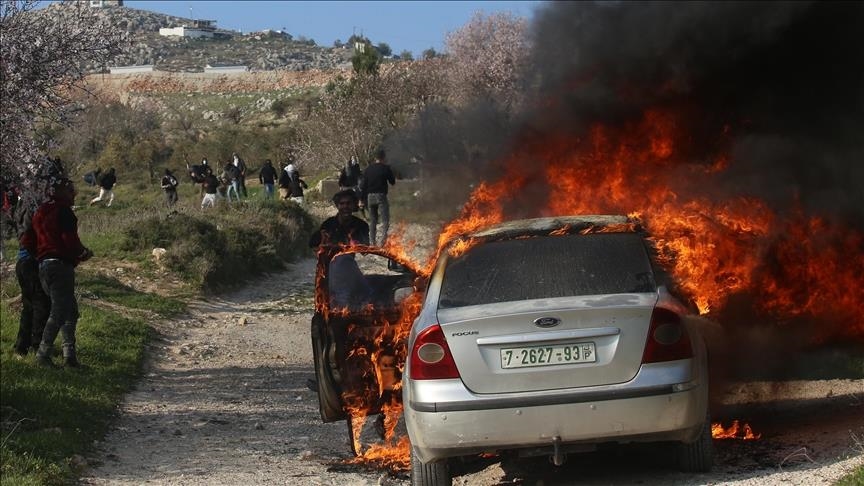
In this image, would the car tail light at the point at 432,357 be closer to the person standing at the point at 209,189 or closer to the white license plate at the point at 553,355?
the white license plate at the point at 553,355

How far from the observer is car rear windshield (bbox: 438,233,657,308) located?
21.1 ft

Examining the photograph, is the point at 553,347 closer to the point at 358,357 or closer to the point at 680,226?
the point at 358,357

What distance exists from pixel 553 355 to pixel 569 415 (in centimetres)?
32

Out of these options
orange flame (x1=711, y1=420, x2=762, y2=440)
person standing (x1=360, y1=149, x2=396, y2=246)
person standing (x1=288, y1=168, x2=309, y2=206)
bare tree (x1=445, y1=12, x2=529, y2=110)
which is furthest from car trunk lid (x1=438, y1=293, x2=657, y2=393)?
bare tree (x1=445, y1=12, x2=529, y2=110)

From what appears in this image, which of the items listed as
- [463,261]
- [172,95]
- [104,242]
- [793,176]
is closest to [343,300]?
[463,261]

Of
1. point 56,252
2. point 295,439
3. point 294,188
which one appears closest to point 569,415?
point 295,439

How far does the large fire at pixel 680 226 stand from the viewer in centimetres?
793

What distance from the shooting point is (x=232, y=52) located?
5719 inches

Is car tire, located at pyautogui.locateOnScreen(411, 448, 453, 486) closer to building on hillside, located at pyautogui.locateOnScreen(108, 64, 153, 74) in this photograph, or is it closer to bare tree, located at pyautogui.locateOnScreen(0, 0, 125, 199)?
bare tree, located at pyautogui.locateOnScreen(0, 0, 125, 199)

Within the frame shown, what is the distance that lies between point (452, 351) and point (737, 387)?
12.7 feet

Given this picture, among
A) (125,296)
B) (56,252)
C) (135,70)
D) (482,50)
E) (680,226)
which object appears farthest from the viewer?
(135,70)

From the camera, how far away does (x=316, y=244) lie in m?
10.3

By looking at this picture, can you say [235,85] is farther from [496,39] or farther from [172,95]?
[496,39]

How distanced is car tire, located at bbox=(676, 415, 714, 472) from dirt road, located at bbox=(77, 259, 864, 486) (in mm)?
→ 62
